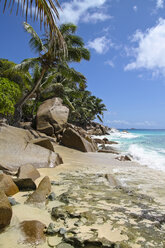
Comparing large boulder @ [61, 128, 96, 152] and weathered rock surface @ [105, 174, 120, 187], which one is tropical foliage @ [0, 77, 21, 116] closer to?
large boulder @ [61, 128, 96, 152]

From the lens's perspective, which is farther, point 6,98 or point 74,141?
point 6,98

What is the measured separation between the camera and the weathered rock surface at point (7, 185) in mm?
2666

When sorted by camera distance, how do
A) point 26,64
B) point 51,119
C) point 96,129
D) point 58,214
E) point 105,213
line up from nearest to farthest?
point 58,214 → point 105,213 → point 51,119 → point 26,64 → point 96,129

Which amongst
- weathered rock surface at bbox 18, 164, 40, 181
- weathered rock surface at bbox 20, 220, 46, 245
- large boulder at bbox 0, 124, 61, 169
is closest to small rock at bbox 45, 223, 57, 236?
weathered rock surface at bbox 20, 220, 46, 245

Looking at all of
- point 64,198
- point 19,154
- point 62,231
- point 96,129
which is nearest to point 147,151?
point 19,154

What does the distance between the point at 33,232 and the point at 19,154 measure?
114 inches

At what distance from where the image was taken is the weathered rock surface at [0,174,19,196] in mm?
2666

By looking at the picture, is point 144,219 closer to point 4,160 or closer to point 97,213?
point 97,213

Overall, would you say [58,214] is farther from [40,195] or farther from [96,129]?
[96,129]

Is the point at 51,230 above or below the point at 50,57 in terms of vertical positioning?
below

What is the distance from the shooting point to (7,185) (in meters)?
2.74

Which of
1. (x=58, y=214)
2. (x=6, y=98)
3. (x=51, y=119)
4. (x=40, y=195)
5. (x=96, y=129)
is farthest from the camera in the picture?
(x=96, y=129)

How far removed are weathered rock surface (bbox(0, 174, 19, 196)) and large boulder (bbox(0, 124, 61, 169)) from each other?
3.68 ft

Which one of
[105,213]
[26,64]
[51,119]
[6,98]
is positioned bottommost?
[105,213]
